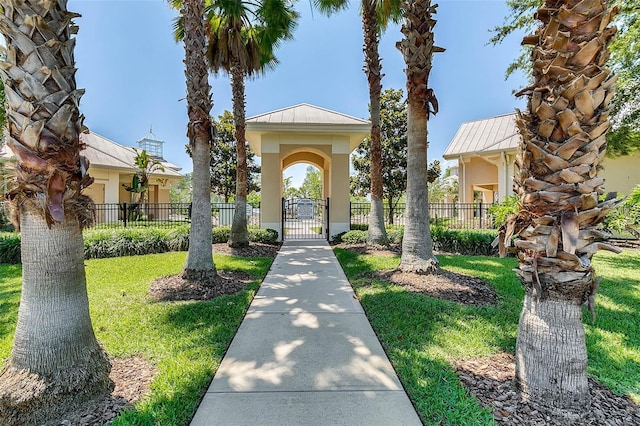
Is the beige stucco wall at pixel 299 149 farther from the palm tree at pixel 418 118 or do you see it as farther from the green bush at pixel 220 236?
the palm tree at pixel 418 118

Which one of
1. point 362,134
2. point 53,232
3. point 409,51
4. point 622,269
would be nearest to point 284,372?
point 53,232

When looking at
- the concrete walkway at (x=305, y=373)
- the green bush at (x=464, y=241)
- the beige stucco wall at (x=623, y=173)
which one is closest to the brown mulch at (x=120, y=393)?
the concrete walkway at (x=305, y=373)

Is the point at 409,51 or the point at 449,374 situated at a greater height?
the point at 409,51

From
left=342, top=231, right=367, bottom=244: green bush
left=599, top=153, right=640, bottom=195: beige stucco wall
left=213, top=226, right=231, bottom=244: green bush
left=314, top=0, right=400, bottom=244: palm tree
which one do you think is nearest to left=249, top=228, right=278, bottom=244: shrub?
left=213, top=226, right=231, bottom=244: green bush

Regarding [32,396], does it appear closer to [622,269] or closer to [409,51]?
[409,51]

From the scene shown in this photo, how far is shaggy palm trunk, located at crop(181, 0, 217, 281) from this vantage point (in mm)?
6953

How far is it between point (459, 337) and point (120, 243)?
10.7 m

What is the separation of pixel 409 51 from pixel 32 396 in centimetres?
767

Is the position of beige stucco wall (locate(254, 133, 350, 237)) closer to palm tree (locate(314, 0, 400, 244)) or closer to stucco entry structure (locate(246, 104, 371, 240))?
stucco entry structure (locate(246, 104, 371, 240))

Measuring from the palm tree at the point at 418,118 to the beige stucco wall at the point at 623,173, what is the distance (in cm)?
1487

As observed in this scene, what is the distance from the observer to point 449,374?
3.36 m

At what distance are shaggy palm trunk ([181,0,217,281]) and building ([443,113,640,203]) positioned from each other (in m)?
16.1

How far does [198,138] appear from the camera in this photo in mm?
7012

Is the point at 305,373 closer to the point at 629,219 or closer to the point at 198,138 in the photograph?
the point at 198,138
